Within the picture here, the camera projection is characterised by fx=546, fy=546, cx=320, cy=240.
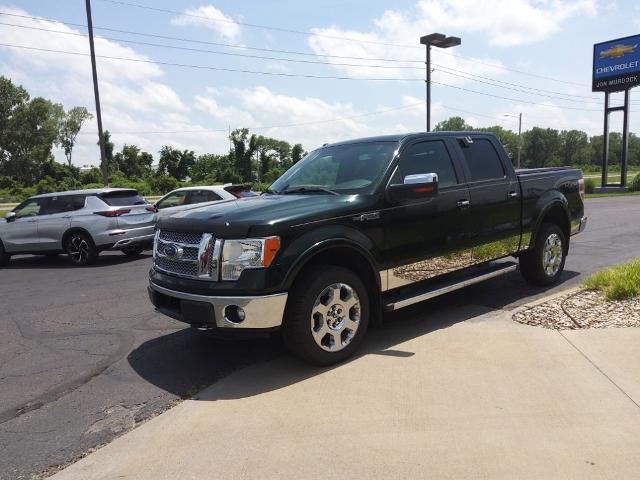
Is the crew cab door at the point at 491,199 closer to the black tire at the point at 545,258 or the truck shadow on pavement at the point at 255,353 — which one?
the black tire at the point at 545,258

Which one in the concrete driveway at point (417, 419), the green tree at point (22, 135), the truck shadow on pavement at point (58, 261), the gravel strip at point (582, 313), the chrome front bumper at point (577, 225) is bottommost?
the truck shadow on pavement at point (58, 261)

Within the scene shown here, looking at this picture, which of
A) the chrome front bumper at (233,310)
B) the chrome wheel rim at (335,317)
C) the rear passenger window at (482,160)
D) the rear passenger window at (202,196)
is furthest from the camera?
the rear passenger window at (202,196)

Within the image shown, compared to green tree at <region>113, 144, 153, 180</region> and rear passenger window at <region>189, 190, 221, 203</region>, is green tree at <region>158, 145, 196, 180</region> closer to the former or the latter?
green tree at <region>113, 144, 153, 180</region>

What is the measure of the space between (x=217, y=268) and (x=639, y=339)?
3563 millimetres

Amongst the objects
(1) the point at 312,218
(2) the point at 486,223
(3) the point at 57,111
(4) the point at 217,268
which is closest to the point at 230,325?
(4) the point at 217,268

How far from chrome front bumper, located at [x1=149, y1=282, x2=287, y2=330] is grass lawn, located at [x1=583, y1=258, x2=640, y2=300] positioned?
3.79 metres

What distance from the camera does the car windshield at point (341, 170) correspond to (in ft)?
16.4

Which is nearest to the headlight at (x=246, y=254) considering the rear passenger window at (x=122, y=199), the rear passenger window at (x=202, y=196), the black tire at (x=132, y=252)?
the rear passenger window at (x=122, y=199)

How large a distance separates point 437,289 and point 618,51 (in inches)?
1642

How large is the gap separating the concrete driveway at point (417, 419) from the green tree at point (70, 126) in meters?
97.4

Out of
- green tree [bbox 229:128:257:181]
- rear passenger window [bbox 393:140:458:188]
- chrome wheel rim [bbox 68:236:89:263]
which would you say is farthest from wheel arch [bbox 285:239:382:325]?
green tree [bbox 229:128:257:181]

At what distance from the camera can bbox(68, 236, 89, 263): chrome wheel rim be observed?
11039mm

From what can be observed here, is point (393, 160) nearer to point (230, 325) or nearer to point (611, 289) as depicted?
point (230, 325)

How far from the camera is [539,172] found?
6773 millimetres
